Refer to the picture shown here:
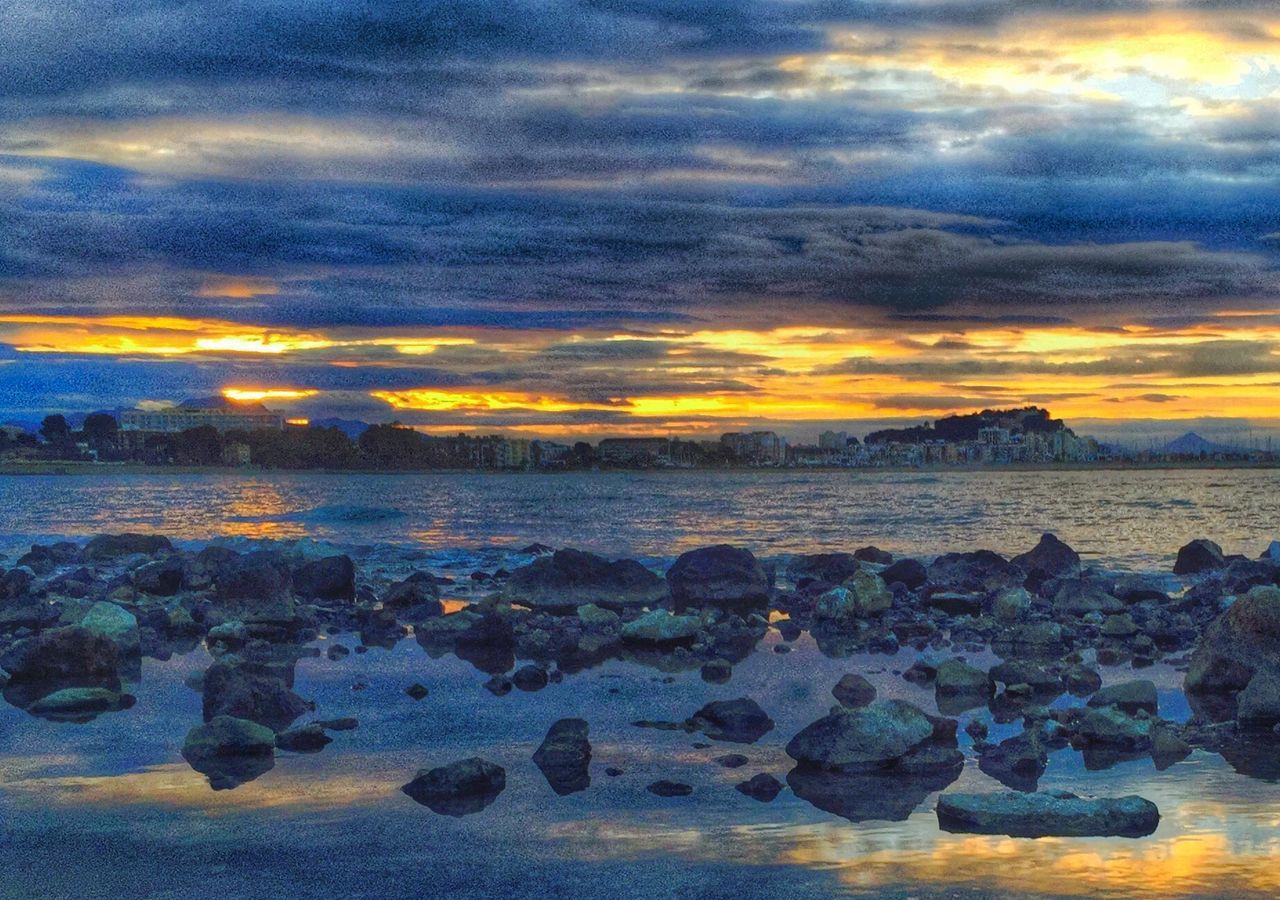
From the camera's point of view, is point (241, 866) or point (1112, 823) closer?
point (241, 866)

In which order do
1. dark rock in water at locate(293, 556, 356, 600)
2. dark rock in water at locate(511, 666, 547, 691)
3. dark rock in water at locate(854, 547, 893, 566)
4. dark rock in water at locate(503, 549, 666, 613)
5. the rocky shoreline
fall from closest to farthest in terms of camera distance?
the rocky shoreline
dark rock in water at locate(511, 666, 547, 691)
dark rock in water at locate(503, 549, 666, 613)
dark rock in water at locate(293, 556, 356, 600)
dark rock in water at locate(854, 547, 893, 566)

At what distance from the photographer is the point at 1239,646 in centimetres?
1147

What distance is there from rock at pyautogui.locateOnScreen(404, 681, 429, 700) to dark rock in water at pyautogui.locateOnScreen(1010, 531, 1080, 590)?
40.9 ft

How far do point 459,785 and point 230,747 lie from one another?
2.05 meters

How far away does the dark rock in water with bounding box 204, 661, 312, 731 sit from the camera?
10.1 meters

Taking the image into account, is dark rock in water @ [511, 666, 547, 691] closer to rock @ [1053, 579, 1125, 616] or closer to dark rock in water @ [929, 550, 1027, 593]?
rock @ [1053, 579, 1125, 616]

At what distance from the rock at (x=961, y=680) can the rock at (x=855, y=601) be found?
16.0 ft

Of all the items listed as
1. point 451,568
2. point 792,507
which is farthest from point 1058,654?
point 792,507

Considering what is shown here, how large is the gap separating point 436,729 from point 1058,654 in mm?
7572

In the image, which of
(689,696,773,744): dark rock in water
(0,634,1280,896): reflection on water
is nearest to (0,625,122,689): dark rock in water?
(0,634,1280,896): reflection on water

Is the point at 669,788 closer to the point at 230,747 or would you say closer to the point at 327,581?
the point at 230,747

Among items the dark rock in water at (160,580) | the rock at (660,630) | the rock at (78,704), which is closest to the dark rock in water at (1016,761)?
the rock at (660,630)

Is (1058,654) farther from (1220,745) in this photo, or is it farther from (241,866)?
(241,866)

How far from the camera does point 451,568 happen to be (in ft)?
89.4
